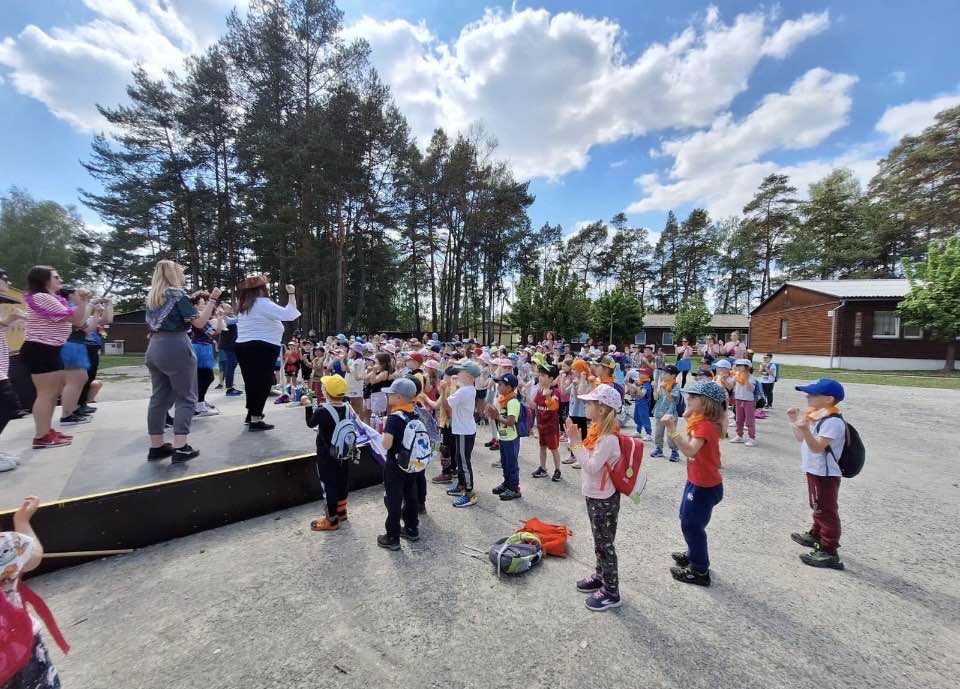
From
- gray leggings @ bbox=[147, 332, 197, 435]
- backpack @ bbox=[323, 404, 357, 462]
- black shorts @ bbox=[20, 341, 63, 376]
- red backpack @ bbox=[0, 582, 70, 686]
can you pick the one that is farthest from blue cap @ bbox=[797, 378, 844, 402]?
black shorts @ bbox=[20, 341, 63, 376]

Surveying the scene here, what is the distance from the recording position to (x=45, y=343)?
470cm

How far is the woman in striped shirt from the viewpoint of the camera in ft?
15.1

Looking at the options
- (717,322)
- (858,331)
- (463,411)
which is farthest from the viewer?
(717,322)

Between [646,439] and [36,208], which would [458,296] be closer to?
[646,439]

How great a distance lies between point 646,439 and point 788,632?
582cm

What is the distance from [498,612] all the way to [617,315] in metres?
39.3

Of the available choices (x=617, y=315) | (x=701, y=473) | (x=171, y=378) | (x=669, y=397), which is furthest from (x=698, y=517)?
(x=617, y=315)

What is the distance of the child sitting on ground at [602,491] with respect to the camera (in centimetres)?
315

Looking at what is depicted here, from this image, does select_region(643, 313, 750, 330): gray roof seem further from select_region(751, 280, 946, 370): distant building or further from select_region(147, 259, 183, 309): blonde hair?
select_region(147, 259, 183, 309): blonde hair

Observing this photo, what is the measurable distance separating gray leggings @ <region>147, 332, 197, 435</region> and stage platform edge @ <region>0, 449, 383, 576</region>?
77cm

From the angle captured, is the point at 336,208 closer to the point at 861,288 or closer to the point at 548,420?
the point at 548,420

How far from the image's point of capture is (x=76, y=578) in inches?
133

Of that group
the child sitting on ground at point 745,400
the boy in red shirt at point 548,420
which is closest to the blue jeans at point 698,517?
the boy in red shirt at point 548,420

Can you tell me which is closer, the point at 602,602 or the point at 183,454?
the point at 602,602
